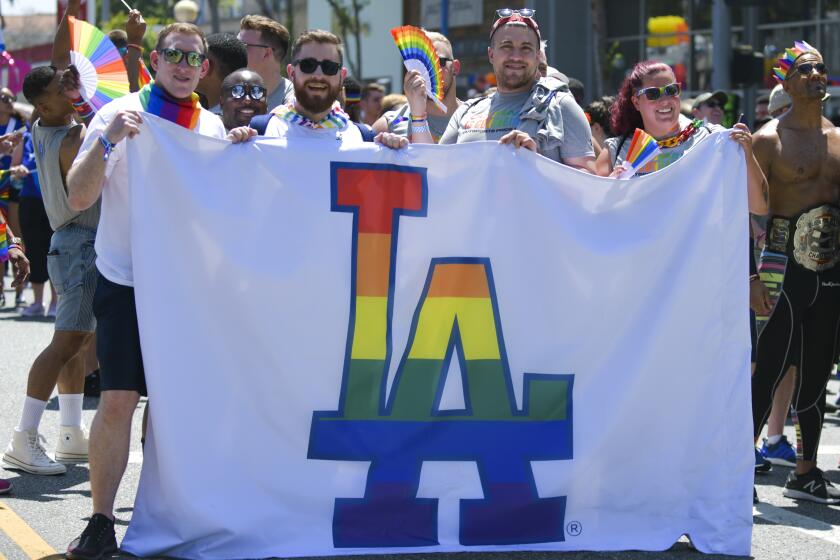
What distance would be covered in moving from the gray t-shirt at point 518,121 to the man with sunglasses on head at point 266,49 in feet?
5.69

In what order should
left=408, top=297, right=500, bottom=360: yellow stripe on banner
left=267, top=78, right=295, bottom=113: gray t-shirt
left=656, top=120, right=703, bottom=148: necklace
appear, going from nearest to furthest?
left=408, top=297, right=500, bottom=360: yellow stripe on banner
left=656, top=120, right=703, bottom=148: necklace
left=267, top=78, right=295, bottom=113: gray t-shirt

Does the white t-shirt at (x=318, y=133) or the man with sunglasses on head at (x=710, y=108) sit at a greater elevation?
the man with sunglasses on head at (x=710, y=108)

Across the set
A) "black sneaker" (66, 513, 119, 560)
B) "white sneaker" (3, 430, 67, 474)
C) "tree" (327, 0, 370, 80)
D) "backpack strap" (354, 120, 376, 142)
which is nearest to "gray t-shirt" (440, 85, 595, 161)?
"backpack strap" (354, 120, 376, 142)

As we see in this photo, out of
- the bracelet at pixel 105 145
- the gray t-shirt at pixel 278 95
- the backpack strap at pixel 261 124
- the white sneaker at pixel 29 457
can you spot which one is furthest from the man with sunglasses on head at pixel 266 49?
the bracelet at pixel 105 145

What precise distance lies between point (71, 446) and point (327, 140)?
2.65 meters

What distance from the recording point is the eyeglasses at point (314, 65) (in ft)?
17.8

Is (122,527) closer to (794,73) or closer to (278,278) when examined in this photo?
(278,278)

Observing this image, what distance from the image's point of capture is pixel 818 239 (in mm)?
6609

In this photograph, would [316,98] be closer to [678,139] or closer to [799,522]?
[678,139]

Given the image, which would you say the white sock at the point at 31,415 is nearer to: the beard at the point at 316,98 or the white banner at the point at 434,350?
the white banner at the point at 434,350

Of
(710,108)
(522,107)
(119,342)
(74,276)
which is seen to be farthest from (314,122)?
(710,108)

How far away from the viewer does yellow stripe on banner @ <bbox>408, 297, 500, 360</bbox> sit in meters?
5.35

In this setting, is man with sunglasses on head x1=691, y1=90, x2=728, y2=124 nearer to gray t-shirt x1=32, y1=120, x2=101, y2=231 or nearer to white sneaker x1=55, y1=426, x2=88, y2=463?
gray t-shirt x1=32, y1=120, x2=101, y2=231

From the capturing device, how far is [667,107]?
6.18 meters
